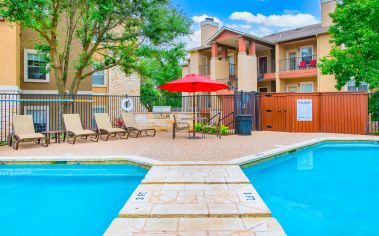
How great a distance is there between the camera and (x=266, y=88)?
26.0 metres

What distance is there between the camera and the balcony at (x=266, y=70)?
79.2 feet

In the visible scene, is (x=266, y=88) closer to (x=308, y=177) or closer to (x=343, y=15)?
(x=343, y=15)

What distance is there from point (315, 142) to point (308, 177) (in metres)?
4.72

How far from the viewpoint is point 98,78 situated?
20.4 metres

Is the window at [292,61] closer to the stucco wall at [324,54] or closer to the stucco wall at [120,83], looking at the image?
the stucco wall at [324,54]

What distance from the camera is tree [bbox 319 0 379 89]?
1397cm

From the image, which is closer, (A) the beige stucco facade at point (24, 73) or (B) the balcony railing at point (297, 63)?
(A) the beige stucco facade at point (24, 73)

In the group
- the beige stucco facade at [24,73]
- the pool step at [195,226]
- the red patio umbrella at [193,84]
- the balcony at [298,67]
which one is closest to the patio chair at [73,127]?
the red patio umbrella at [193,84]

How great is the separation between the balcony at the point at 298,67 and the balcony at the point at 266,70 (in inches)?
39.4

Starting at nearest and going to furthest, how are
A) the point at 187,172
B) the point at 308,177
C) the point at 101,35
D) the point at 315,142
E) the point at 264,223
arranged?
the point at 264,223 → the point at 187,172 → the point at 308,177 → the point at 315,142 → the point at 101,35

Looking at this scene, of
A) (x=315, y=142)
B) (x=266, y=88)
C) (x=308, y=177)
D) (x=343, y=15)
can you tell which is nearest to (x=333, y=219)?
(x=308, y=177)

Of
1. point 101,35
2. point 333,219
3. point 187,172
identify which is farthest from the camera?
point 101,35

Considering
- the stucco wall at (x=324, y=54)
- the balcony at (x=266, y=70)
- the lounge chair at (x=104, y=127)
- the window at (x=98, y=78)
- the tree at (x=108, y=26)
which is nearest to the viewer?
the lounge chair at (x=104, y=127)

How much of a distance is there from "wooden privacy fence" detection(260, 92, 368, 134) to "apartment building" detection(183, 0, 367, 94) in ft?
22.7
